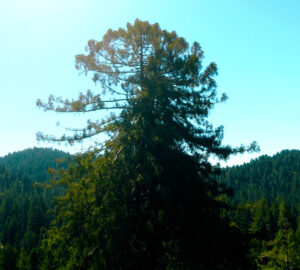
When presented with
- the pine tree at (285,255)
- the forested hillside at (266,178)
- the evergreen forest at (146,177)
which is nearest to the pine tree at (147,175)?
the evergreen forest at (146,177)

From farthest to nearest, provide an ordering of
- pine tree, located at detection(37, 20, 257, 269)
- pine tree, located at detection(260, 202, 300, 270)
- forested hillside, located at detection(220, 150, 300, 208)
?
forested hillside, located at detection(220, 150, 300, 208) → pine tree, located at detection(260, 202, 300, 270) → pine tree, located at detection(37, 20, 257, 269)

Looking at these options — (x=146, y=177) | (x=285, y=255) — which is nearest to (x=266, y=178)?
(x=285, y=255)

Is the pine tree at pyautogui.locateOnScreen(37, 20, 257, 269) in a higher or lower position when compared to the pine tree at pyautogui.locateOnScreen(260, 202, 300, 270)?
higher

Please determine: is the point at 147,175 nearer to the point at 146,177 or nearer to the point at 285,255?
the point at 146,177

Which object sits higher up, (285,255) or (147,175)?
(147,175)

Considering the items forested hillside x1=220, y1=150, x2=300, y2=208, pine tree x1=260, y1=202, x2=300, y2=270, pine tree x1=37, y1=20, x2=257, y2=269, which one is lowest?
pine tree x1=260, y1=202, x2=300, y2=270

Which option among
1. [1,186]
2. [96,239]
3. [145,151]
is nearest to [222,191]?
[145,151]

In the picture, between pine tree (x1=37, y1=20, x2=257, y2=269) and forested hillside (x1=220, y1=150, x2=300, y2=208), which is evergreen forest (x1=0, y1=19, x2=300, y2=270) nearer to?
pine tree (x1=37, y1=20, x2=257, y2=269)

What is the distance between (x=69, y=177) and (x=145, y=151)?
3.04 meters

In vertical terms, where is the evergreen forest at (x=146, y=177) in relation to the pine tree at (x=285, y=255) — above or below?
above

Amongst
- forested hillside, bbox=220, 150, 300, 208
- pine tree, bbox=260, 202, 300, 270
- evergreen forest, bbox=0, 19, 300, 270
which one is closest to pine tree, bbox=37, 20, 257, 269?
evergreen forest, bbox=0, 19, 300, 270

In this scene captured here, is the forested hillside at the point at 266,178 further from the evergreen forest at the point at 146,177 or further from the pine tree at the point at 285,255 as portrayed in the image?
the evergreen forest at the point at 146,177

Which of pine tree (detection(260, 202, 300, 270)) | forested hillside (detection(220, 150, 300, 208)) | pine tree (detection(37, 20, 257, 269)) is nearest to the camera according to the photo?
pine tree (detection(37, 20, 257, 269))

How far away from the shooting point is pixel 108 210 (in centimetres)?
834
